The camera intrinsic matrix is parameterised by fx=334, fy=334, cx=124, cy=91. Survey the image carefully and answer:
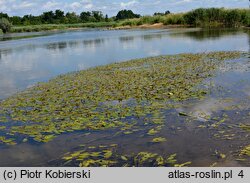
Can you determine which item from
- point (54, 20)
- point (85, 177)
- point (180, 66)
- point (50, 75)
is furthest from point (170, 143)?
point (54, 20)

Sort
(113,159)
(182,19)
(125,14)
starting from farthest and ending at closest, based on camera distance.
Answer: (125,14), (182,19), (113,159)

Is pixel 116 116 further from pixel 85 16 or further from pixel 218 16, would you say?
pixel 85 16

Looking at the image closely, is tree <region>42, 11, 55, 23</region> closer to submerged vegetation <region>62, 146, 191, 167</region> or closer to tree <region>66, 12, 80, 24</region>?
tree <region>66, 12, 80, 24</region>

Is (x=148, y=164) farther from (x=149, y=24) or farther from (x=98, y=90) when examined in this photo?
(x=149, y=24)

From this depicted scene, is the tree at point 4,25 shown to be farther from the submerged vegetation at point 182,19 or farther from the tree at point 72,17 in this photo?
the tree at point 72,17

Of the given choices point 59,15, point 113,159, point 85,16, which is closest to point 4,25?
point 59,15

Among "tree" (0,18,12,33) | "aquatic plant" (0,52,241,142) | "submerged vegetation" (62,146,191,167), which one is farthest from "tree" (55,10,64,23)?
"submerged vegetation" (62,146,191,167)

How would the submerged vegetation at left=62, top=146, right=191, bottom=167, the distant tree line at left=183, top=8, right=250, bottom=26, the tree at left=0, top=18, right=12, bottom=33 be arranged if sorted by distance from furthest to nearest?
the tree at left=0, top=18, right=12, bottom=33, the distant tree line at left=183, top=8, right=250, bottom=26, the submerged vegetation at left=62, top=146, right=191, bottom=167

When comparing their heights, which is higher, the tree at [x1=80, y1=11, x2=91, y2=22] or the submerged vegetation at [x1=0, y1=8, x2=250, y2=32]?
the tree at [x1=80, y1=11, x2=91, y2=22]

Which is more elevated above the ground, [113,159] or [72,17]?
[72,17]

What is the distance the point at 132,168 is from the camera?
19.0ft

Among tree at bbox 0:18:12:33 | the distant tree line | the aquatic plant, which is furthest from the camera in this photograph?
tree at bbox 0:18:12:33

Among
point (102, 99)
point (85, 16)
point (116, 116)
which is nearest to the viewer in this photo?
point (116, 116)

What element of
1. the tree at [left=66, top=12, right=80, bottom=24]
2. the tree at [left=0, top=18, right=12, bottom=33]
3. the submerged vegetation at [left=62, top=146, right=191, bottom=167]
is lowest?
the submerged vegetation at [left=62, top=146, right=191, bottom=167]
